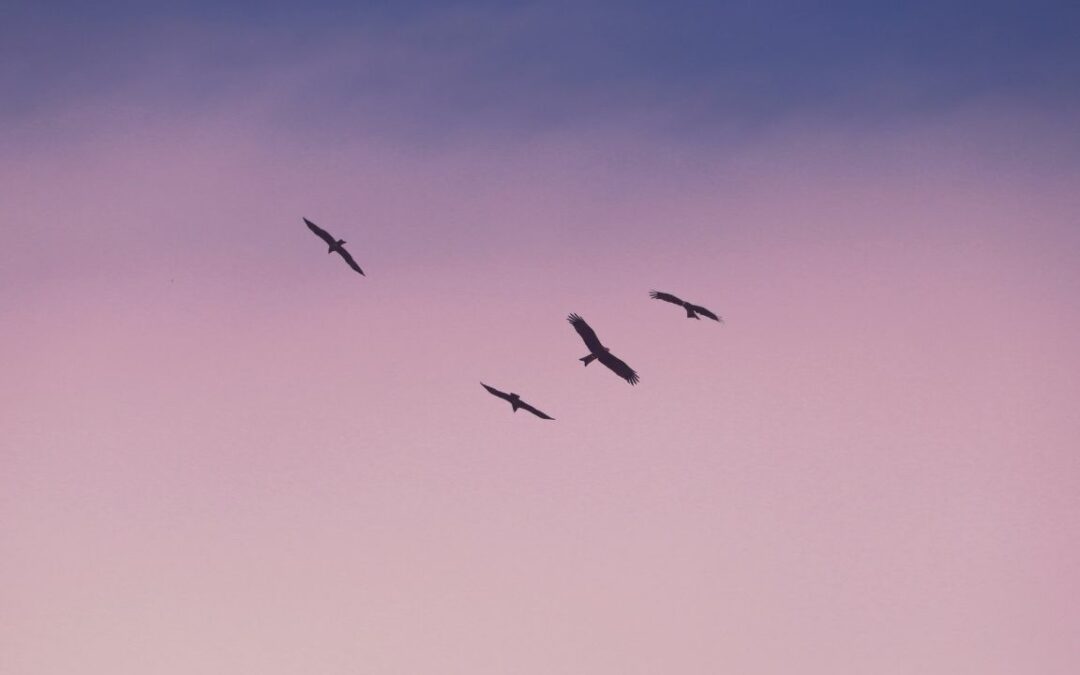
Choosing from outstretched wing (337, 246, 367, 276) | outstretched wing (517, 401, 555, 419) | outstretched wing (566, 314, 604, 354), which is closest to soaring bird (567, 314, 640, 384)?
outstretched wing (566, 314, 604, 354)

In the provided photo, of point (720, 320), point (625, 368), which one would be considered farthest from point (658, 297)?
point (625, 368)

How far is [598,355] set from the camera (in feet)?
128

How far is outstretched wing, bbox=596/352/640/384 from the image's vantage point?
3859cm

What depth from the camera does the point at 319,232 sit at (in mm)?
46281

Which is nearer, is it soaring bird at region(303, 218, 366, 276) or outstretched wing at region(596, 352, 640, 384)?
outstretched wing at region(596, 352, 640, 384)

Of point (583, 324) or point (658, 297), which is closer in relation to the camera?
point (583, 324)

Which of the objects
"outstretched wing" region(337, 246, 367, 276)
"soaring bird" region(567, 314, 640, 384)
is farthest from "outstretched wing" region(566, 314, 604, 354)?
"outstretched wing" region(337, 246, 367, 276)

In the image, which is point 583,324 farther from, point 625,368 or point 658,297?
point 658,297

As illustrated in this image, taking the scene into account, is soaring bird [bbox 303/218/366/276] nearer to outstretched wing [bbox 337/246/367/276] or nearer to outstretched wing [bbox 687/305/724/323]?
outstretched wing [bbox 337/246/367/276]

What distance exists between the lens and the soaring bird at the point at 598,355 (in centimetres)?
3866

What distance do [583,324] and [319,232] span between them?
41.2 feet

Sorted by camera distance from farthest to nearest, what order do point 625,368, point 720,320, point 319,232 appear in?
1. point 319,232
2. point 720,320
3. point 625,368

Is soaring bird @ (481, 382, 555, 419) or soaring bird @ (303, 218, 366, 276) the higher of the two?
soaring bird @ (303, 218, 366, 276)

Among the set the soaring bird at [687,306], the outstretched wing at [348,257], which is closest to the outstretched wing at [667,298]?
the soaring bird at [687,306]
